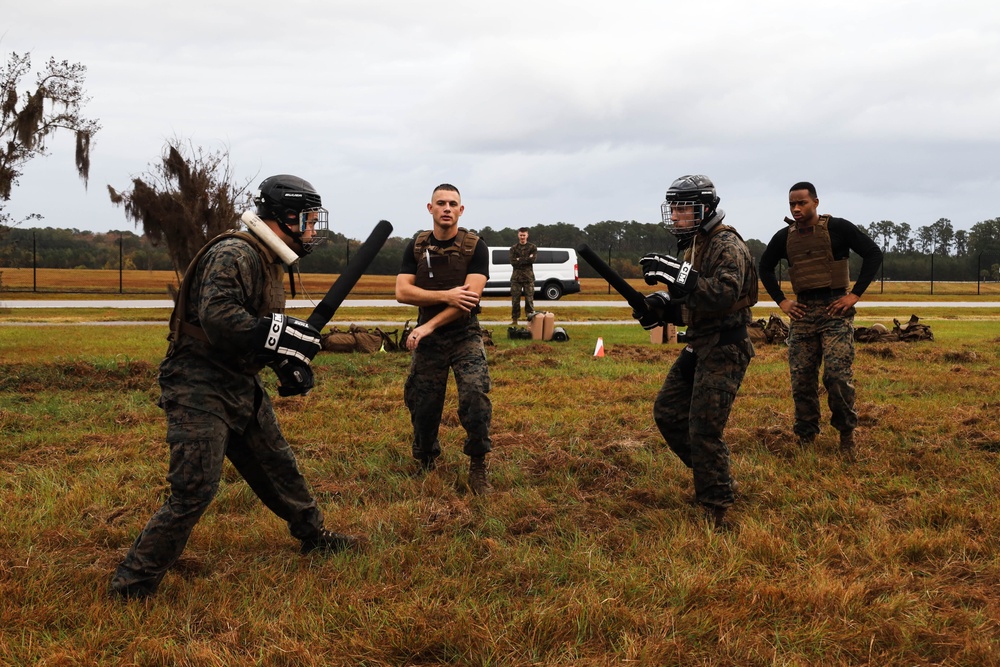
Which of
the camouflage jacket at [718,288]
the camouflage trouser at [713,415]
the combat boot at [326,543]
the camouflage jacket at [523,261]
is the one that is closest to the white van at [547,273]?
the camouflage jacket at [523,261]

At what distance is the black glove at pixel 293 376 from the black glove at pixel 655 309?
221cm

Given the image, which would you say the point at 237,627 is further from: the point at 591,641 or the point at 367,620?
the point at 591,641

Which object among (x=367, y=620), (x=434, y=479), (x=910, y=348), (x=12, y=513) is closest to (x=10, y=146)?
(x=12, y=513)

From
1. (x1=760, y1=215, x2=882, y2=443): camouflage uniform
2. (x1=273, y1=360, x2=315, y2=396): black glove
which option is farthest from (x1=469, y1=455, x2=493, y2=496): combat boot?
(x1=760, y1=215, x2=882, y2=443): camouflage uniform

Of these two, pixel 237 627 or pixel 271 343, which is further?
pixel 271 343

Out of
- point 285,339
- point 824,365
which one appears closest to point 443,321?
point 285,339

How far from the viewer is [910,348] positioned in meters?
14.1

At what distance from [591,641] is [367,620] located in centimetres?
99

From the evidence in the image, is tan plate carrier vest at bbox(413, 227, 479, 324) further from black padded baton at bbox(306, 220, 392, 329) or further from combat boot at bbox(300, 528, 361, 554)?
combat boot at bbox(300, 528, 361, 554)

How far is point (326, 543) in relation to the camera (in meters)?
4.50

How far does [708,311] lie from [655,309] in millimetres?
395

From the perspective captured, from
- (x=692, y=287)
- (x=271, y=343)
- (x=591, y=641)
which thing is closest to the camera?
(x=591, y=641)

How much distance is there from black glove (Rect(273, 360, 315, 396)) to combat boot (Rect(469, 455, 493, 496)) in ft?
6.53

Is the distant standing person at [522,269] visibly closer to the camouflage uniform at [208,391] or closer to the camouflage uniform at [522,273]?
the camouflage uniform at [522,273]
